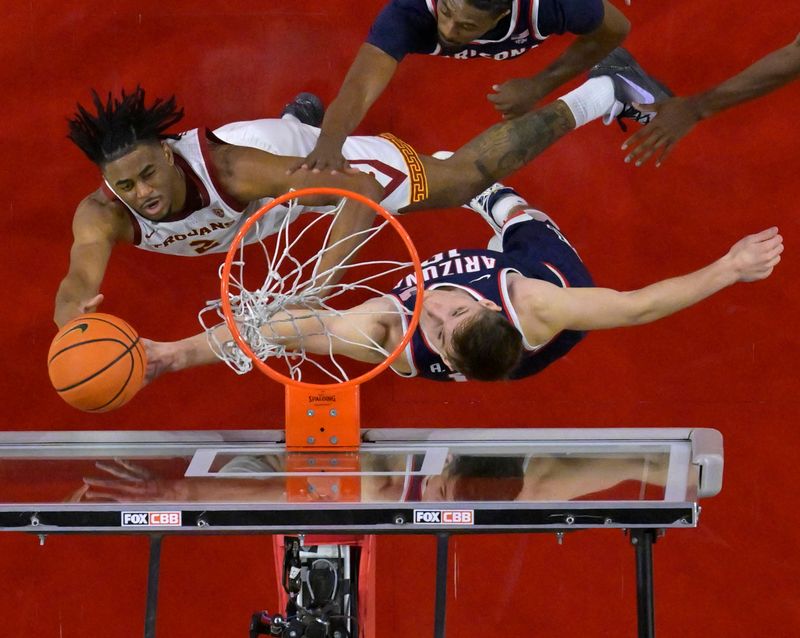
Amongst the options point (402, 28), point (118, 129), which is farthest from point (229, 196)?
point (402, 28)

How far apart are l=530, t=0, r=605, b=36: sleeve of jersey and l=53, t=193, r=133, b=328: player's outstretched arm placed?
4.59 feet

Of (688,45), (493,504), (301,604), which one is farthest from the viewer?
(688,45)

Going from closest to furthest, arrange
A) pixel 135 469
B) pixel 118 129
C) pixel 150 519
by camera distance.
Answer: pixel 150 519
pixel 135 469
pixel 118 129

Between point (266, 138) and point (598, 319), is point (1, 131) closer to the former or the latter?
point (266, 138)

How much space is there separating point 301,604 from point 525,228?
1.44 meters

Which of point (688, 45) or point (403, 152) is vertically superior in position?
point (688, 45)

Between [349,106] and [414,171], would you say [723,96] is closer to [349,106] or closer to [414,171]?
[414,171]

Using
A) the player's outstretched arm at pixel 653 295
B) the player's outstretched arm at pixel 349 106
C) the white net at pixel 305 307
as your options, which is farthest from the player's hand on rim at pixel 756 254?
the player's outstretched arm at pixel 349 106

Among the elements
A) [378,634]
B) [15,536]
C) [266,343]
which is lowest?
[378,634]

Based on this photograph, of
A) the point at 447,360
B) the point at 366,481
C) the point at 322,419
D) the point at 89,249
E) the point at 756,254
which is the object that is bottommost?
the point at 366,481

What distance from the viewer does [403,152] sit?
3.96 m

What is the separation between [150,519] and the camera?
2928 millimetres

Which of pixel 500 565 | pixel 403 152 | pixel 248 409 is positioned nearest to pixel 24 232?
pixel 248 409

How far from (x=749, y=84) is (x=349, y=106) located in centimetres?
148
